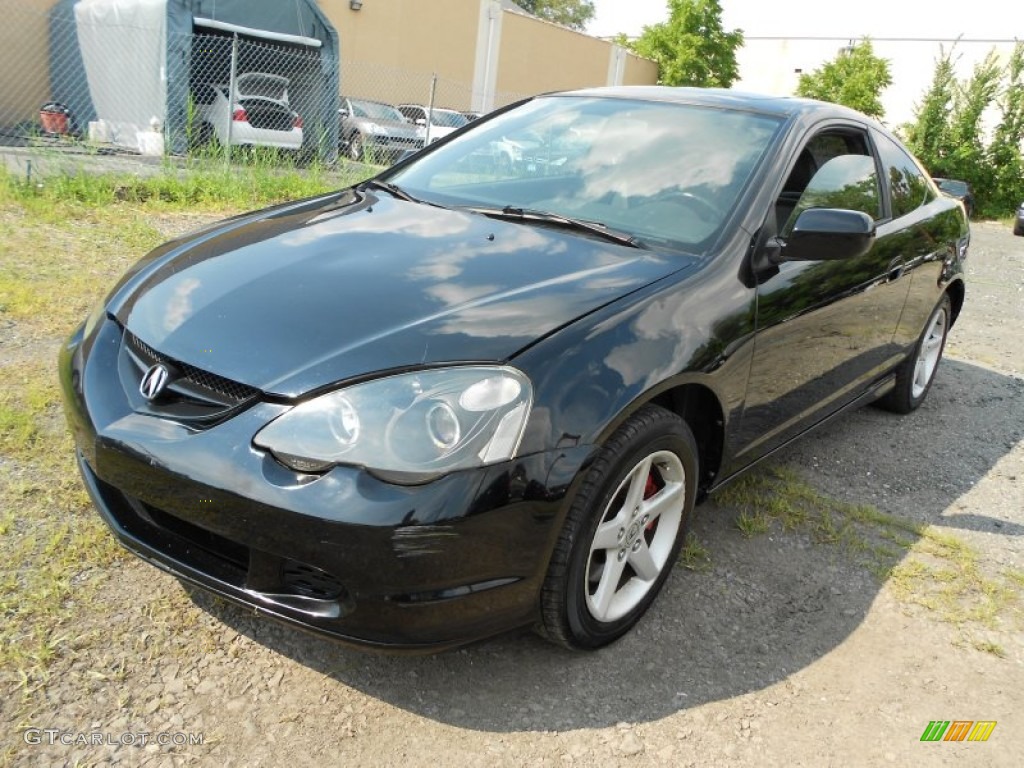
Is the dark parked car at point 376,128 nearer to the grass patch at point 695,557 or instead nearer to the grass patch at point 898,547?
the grass patch at point 898,547

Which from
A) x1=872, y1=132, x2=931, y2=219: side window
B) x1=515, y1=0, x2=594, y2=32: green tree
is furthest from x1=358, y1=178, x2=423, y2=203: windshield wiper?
x1=515, y1=0, x2=594, y2=32: green tree

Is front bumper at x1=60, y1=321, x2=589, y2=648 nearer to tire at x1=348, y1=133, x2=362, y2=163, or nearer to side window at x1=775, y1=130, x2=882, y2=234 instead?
side window at x1=775, y1=130, x2=882, y2=234

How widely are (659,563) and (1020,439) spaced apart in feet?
10.3

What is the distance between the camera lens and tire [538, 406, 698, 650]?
84.3 inches

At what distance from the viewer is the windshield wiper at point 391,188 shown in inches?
127

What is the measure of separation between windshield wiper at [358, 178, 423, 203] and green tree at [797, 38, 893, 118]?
3256 cm

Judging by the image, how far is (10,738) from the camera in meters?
1.95

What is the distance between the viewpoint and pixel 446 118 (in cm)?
1833

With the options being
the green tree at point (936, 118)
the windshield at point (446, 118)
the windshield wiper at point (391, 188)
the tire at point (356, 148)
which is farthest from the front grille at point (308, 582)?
the green tree at point (936, 118)

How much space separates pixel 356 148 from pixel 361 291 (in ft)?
37.2

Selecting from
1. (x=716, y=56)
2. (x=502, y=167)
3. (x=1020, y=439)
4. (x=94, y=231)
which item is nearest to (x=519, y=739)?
(x=502, y=167)

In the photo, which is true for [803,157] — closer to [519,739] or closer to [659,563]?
[659,563]

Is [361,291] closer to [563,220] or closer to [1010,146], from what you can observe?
[563,220]

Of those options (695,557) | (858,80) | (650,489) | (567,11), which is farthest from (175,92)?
(567,11)
